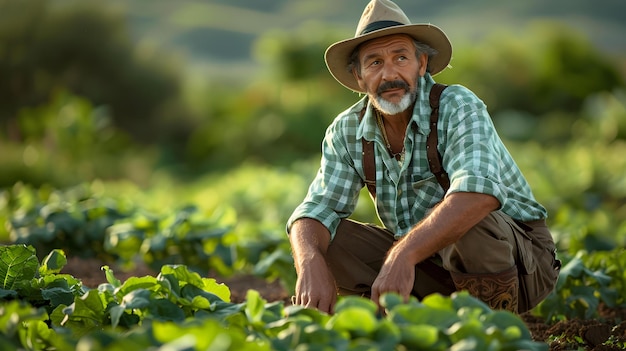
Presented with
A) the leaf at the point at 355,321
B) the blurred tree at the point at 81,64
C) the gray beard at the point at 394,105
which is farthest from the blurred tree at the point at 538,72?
the leaf at the point at 355,321

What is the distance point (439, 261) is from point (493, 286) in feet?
1.00

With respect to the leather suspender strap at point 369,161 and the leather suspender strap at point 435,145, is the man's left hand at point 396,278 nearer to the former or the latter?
the leather suspender strap at point 435,145

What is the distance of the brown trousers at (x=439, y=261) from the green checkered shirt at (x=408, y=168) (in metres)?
0.06

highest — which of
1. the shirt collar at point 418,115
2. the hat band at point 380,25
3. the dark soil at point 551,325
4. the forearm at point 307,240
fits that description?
→ the hat band at point 380,25

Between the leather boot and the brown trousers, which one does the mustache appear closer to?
the brown trousers

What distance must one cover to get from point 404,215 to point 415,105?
1.37 ft

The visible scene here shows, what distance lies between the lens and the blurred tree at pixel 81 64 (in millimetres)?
17000

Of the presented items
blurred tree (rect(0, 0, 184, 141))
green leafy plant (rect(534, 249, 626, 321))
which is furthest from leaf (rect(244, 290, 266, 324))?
blurred tree (rect(0, 0, 184, 141))

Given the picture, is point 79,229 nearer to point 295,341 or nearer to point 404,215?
point 404,215

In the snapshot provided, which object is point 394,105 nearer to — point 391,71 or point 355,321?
point 391,71

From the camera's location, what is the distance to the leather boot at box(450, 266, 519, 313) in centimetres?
302

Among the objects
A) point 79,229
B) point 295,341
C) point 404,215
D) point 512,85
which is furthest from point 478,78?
point 295,341

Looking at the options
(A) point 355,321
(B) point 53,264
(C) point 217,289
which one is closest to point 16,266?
(B) point 53,264

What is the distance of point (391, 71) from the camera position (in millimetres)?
3281
